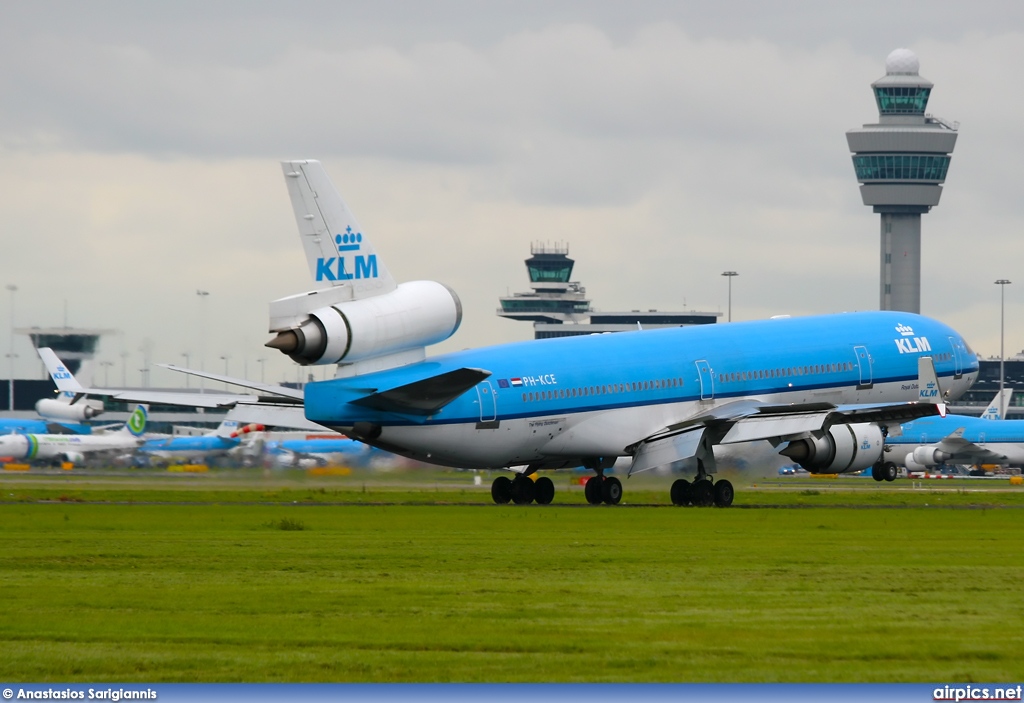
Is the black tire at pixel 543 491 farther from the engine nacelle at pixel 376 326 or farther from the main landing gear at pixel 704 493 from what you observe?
the engine nacelle at pixel 376 326

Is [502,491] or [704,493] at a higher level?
[704,493]

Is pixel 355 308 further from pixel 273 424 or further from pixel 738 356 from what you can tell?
pixel 738 356

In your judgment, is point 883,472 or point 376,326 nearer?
point 376,326

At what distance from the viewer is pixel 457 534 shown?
113 ft

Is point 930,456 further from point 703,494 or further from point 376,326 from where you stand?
point 376,326

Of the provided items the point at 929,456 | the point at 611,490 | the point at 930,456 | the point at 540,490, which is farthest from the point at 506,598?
the point at 929,456

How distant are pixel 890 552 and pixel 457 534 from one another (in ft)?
31.4

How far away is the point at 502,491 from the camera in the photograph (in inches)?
1976

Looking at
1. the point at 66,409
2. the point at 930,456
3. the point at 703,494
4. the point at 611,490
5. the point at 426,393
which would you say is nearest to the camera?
the point at 426,393

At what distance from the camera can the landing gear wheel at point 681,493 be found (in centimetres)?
4900

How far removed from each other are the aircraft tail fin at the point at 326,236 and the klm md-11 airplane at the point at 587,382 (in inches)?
1.4

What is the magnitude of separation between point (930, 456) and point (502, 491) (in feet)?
209

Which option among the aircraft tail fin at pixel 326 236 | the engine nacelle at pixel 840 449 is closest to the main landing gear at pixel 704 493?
the engine nacelle at pixel 840 449

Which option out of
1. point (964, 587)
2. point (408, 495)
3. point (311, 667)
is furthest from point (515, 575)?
point (408, 495)
